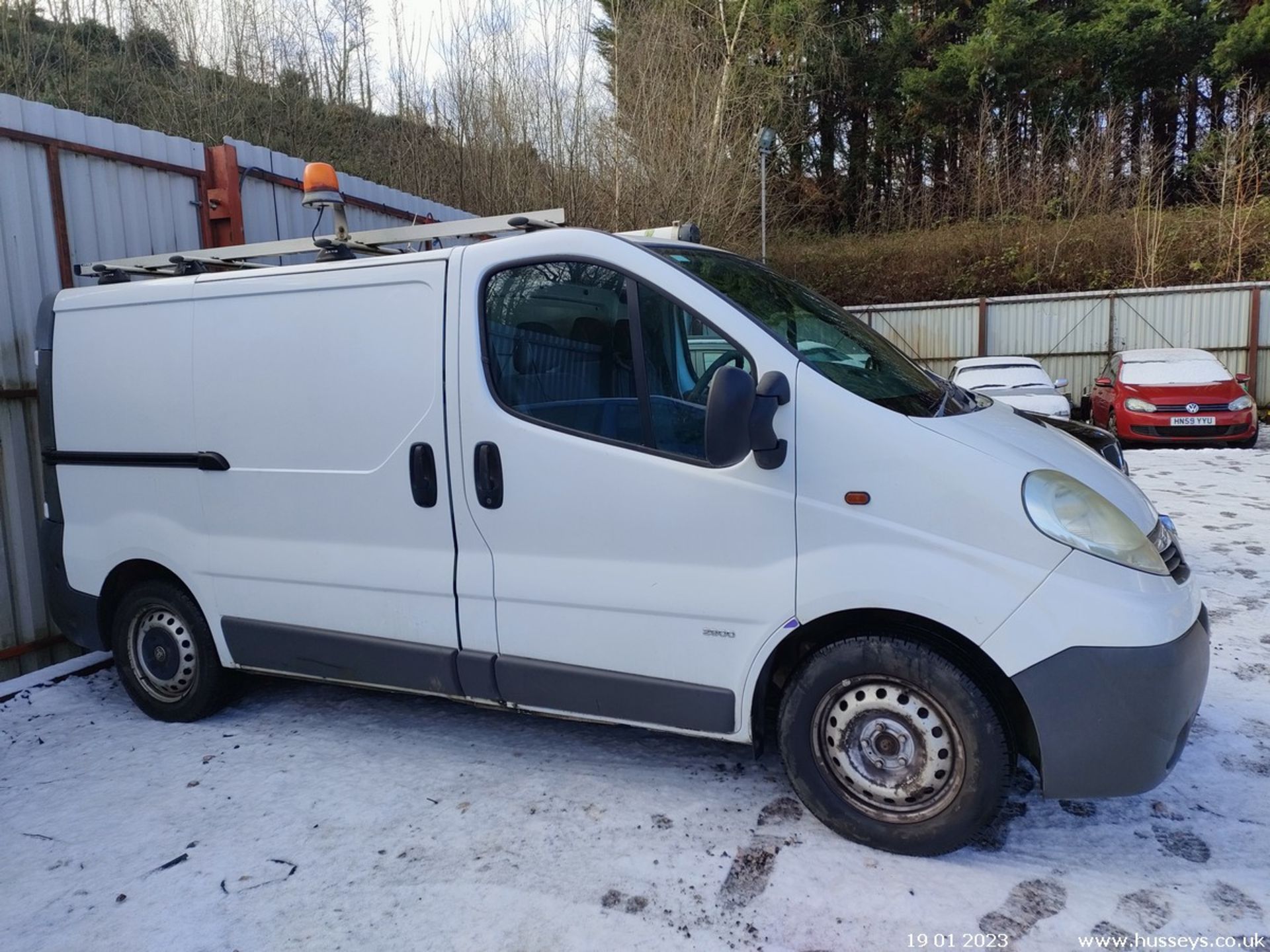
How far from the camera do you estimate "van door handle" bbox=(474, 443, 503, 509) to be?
3.30 metres

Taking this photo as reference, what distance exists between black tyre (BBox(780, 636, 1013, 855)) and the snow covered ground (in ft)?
0.43

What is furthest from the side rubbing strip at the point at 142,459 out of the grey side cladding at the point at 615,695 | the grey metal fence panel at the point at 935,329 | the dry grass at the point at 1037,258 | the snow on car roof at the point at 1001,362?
the dry grass at the point at 1037,258

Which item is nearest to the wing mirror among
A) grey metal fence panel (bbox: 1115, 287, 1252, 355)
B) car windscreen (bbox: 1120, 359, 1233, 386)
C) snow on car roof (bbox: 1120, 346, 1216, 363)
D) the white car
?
the white car

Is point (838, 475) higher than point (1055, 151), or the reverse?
point (1055, 151)

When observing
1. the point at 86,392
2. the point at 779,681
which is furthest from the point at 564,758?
the point at 86,392

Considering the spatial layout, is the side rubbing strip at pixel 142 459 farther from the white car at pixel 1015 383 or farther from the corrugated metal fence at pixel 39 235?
the white car at pixel 1015 383

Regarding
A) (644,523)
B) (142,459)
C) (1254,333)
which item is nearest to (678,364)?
(644,523)

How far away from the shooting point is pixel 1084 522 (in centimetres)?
272

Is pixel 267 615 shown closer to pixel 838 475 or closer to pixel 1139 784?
pixel 838 475

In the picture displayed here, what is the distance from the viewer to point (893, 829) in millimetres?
2922

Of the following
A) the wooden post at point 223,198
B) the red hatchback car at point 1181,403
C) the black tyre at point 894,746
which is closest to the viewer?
the black tyre at point 894,746

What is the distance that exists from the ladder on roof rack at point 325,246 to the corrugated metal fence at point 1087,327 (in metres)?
15.1

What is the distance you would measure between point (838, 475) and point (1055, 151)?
2524 cm

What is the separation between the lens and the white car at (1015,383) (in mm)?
12289
